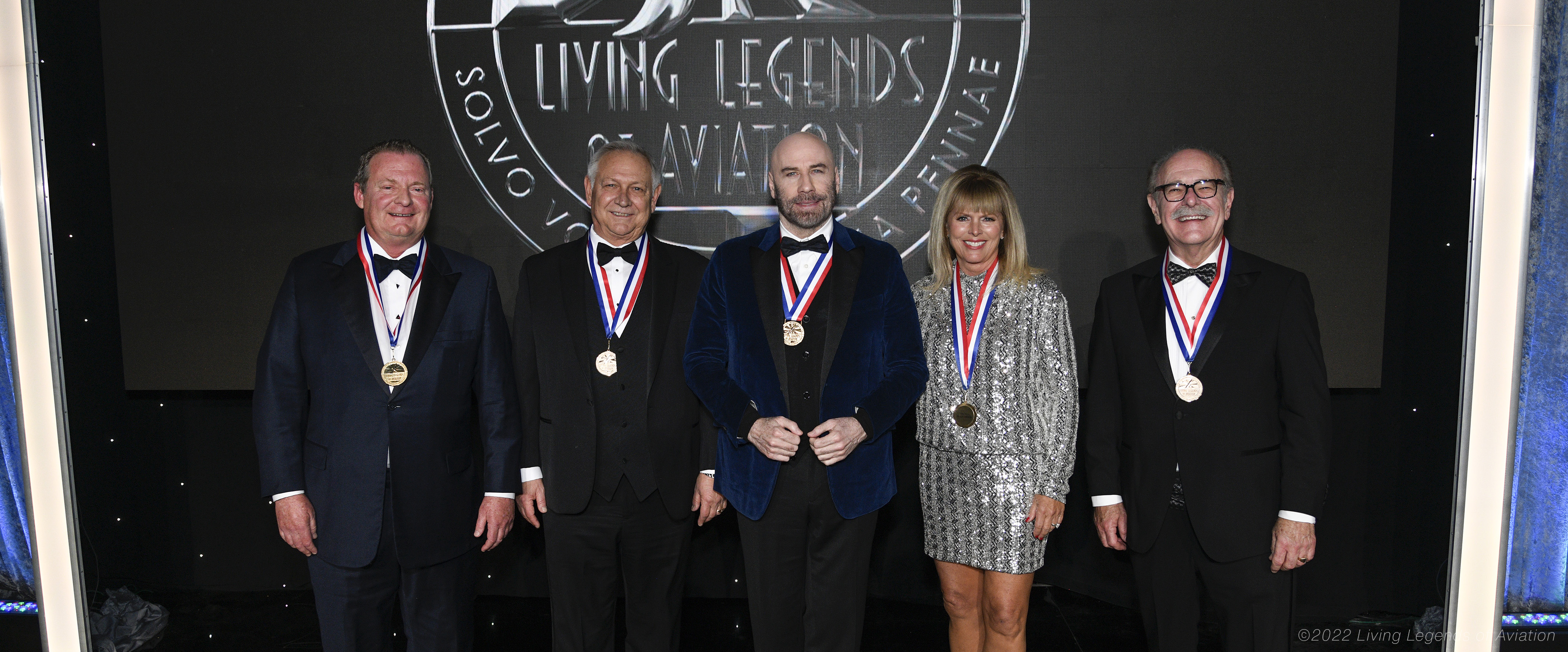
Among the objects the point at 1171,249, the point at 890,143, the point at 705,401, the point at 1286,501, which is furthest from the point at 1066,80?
the point at 705,401

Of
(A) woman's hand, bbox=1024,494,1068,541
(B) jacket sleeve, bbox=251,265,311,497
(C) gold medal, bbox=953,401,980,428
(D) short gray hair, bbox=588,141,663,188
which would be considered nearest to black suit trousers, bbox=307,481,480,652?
(B) jacket sleeve, bbox=251,265,311,497

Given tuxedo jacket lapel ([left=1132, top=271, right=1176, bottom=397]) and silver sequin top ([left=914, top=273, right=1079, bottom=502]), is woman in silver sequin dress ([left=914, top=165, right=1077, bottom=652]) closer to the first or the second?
silver sequin top ([left=914, top=273, right=1079, bottom=502])

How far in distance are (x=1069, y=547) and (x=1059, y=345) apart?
168 cm

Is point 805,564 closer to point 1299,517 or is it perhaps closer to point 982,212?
point 982,212

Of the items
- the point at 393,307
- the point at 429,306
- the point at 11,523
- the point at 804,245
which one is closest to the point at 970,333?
the point at 804,245

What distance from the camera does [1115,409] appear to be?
2.55 m

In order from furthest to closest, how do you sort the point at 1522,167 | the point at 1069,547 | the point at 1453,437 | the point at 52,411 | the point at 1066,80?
the point at 1069,547 → the point at 1066,80 → the point at 1453,437 → the point at 52,411 → the point at 1522,167

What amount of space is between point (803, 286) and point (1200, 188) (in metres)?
1.19

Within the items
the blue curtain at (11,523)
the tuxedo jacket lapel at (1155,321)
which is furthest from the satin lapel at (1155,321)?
the blue curtain at (11,523)

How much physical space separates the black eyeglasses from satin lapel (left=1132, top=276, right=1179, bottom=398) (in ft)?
0.83

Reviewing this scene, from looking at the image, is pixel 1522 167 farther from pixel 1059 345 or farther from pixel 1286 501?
pixel 1059 345

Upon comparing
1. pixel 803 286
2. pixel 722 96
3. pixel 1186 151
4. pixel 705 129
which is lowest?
pixel 803 286

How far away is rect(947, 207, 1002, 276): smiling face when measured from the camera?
2584 mm

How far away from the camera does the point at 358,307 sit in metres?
2.49
